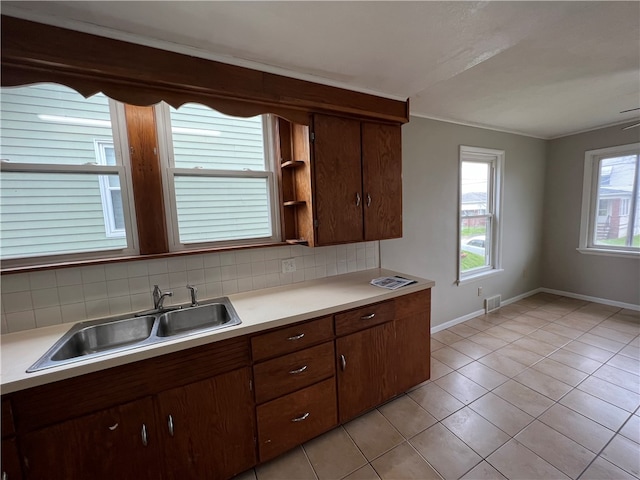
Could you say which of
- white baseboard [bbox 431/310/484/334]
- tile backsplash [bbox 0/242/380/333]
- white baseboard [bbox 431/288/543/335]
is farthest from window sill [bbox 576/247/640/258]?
tile backsplash [bbox 0/242/380/333]

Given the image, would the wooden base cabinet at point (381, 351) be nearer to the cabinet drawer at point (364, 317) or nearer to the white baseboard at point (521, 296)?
the cabinet drawer at point (364, 317)

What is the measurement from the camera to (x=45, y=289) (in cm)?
142

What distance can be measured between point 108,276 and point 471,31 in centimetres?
235

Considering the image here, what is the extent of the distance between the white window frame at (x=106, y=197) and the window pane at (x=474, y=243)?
3.29 meters

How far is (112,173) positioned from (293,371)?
5.08 ft

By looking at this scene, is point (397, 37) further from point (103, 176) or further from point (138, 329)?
point (138, 329)

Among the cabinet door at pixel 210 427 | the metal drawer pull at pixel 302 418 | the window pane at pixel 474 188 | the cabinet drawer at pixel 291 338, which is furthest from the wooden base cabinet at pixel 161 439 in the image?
the window pane at pixel 474 188

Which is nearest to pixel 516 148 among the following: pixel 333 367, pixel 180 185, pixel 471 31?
pixel 471 31

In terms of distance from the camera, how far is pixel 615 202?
350 cm

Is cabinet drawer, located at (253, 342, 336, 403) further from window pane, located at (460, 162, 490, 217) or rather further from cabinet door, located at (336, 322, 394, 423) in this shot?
window pane, located at (460, 162, 490, 217)

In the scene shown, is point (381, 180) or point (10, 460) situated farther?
point (381, 180)

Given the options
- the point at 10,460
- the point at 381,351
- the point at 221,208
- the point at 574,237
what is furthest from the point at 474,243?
the point at 10,460

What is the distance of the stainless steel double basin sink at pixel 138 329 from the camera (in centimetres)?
127

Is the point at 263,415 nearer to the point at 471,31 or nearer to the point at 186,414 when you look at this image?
the point at 186,414
